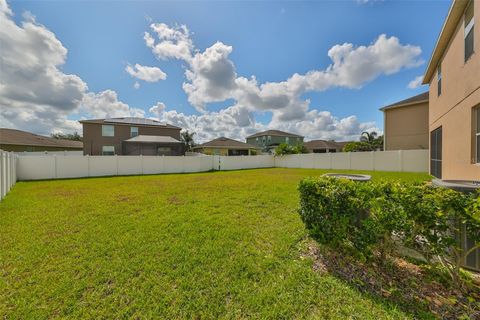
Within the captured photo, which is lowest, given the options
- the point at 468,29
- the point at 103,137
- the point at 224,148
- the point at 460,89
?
the point at 224,148

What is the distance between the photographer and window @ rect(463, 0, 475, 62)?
20.1ft

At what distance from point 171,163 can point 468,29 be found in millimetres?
19060

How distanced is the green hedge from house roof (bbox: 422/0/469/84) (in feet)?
27.3

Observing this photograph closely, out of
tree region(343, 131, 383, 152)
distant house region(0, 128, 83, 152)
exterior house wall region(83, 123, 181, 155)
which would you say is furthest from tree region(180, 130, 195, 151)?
tree region(343, 131, 383, 152)

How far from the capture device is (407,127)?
1691cm

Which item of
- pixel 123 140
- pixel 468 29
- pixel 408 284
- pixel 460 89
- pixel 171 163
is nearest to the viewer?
pixel 408 284

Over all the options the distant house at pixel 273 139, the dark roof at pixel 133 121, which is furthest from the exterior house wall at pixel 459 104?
the distant house at pixel 273 139

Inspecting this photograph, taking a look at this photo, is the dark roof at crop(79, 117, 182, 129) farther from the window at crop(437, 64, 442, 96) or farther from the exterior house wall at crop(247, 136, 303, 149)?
the window at crop(437, 64, 442, 96)

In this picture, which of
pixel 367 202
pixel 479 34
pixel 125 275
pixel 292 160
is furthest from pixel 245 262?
pixel 292 160

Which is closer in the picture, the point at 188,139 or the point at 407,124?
the point at 407,124

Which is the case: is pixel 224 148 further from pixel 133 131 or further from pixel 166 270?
pixel 166 270

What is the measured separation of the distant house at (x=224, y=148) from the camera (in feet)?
107

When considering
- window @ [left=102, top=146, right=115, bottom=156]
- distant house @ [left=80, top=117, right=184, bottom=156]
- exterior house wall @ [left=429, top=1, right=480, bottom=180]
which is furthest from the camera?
window @ [left=102, top=146, right=115, bottom=156]

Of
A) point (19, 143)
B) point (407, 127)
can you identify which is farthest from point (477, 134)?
point (19, 143)
